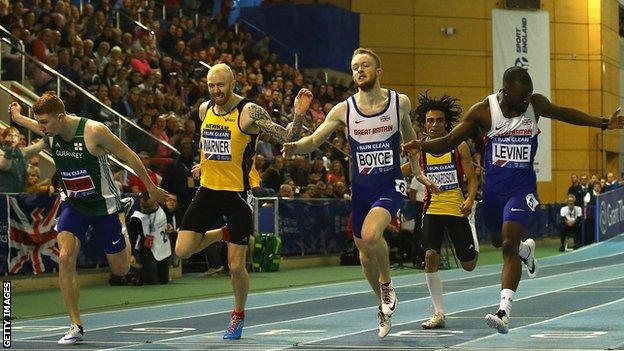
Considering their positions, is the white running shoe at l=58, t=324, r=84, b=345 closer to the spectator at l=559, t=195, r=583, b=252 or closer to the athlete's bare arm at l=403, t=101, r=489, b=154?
the athlete's bare arm at l=403, t=101, r=489, b=154

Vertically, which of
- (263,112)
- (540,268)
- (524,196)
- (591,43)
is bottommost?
(540,268)

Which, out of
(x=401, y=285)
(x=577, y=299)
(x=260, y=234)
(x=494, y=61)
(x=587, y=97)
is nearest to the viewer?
(x=577, y=299)

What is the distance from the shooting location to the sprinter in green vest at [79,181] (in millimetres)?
12430

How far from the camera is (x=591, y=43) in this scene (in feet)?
154

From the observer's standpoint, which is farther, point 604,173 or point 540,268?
point 604,173

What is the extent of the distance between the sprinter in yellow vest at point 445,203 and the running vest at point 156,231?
7409 mm

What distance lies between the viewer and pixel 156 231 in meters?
21.5

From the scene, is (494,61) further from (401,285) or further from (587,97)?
(401,285)

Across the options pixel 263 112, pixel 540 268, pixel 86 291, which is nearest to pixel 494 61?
pixel 540 268

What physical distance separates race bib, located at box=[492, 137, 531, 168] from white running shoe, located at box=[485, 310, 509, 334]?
133 cm

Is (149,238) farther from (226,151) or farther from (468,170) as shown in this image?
(226,151)

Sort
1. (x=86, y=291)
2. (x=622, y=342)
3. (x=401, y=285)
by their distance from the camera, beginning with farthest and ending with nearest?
(x=401, y=285), (x=86, y=291), (x=622, y=342)

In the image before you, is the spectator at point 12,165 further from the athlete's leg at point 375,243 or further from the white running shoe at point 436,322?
the athlete's leg at point 375,243

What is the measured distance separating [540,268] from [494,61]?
50.1ft
